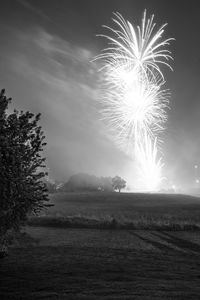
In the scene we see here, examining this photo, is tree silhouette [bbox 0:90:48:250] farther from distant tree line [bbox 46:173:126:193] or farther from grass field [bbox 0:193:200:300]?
distant tree line [bbox 46:173:126:193]

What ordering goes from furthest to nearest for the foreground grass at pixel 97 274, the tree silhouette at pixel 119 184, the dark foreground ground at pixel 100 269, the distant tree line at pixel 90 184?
the tree silhouette at pixel 119 184 < the distant tree line at pixel 90 184 < the dark foreground ground at pixel 100 269 < the foreground grass at pixel 97 274

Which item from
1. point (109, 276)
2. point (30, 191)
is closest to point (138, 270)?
point (109, 276)

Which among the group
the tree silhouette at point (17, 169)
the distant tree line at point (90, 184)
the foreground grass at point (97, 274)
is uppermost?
the distant tree line at point (90, 184)

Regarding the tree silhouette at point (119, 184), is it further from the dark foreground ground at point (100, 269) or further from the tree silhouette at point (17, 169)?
the tree silhouette at point (17, 169)

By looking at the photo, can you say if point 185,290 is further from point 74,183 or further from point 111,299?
point 74,183

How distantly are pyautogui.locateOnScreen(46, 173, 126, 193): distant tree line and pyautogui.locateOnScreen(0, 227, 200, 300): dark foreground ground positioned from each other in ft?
440

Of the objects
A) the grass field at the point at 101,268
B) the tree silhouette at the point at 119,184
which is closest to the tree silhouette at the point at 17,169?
the grass field at the point at 101,268

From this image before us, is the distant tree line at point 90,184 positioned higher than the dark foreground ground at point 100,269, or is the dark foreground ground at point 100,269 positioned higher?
the distant tree line at point 90,184

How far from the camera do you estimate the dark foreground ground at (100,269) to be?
1435 centimetres

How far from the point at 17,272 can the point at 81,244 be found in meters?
11.4

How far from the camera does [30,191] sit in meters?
21.0

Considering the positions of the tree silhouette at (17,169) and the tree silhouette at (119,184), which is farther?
the tree silhouette at (119,184)

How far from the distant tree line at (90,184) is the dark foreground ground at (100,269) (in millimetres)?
133989

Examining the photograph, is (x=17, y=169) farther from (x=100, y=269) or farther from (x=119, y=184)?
(x=119, y=184)
